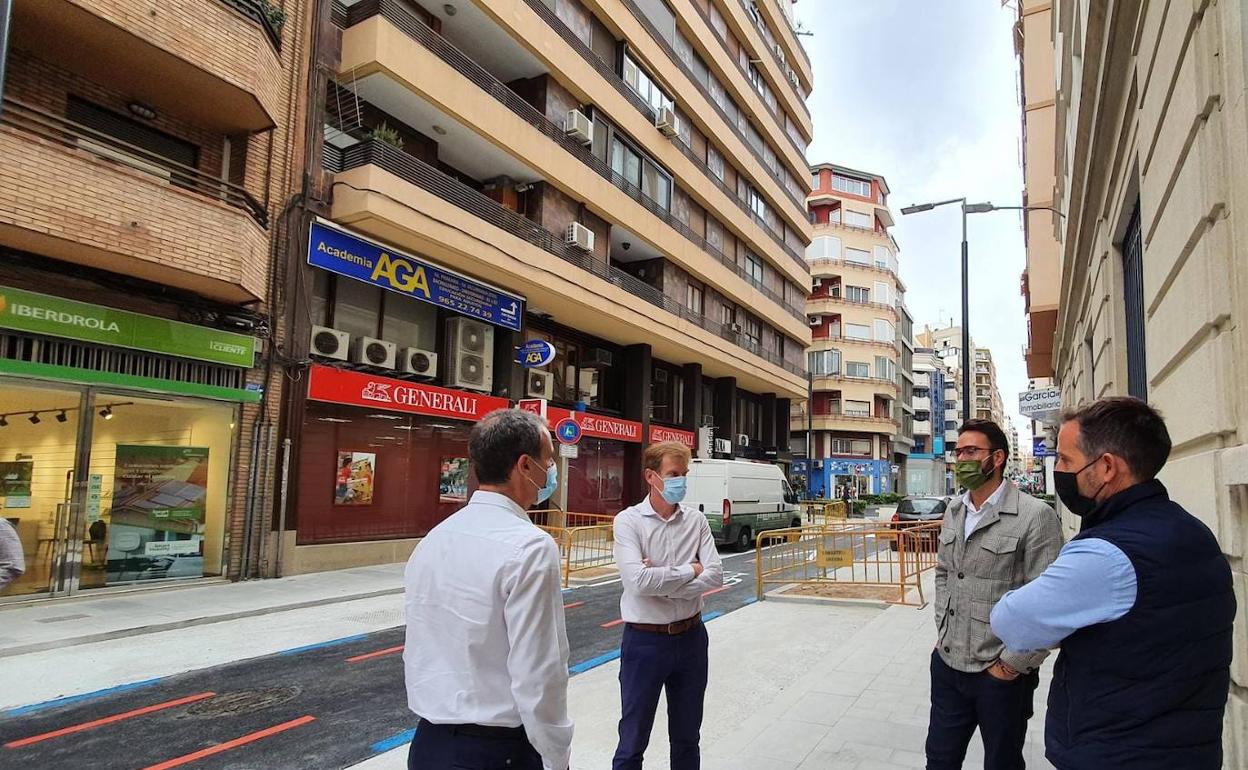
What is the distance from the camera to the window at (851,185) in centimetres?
6147

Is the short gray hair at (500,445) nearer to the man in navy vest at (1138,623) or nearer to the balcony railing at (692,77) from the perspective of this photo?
the man in navy vest at (1138,623)

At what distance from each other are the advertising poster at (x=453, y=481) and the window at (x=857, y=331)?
4638 cm

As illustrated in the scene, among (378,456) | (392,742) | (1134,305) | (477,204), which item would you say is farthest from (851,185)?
(392,742)

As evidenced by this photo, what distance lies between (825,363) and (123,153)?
52.7 meters

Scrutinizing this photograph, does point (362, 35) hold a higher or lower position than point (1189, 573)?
higher

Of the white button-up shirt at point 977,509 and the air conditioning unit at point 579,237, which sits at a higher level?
the air conditioning unit at point 579,237

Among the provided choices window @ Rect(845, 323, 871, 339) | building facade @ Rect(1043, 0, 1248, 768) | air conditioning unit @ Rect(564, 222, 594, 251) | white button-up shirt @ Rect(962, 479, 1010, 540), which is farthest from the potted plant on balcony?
window @ Rect(845, 323, 871, 339)

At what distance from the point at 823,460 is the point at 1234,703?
2253 inches

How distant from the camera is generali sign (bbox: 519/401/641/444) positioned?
21625 millimetres

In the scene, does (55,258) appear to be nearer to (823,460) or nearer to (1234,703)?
(1234,703)

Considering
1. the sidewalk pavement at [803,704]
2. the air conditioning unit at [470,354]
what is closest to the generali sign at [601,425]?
the air conditioning unit at [470,354]

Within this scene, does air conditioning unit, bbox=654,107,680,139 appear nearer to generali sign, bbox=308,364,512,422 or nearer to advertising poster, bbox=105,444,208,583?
generali sign, bbox=308,364,512,422

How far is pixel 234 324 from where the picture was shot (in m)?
13.1

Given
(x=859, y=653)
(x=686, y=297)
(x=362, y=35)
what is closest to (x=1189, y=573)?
Result: (x=859, y=653)
